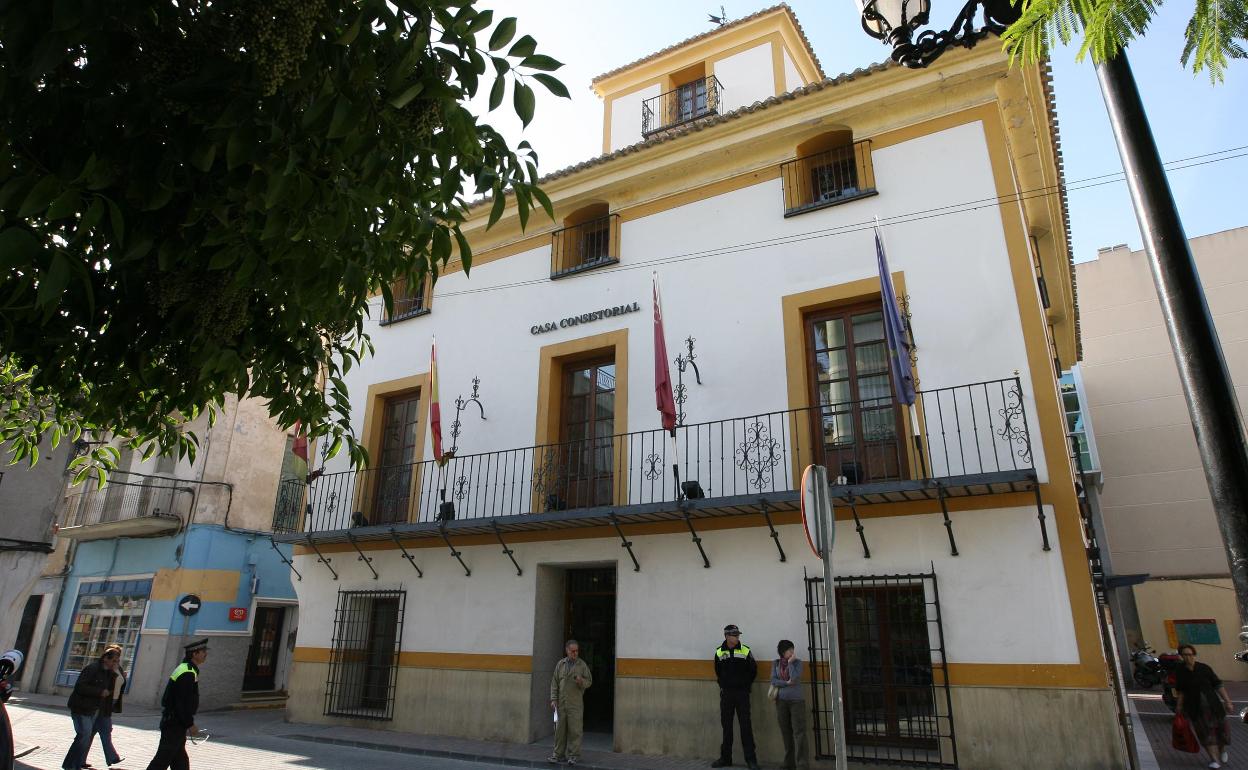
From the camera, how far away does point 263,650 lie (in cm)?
1722

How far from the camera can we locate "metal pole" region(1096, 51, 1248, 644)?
2008mm

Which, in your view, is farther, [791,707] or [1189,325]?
[791,707]

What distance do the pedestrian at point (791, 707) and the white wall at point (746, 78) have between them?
416 inches

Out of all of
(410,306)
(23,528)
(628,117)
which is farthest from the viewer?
(628,117)

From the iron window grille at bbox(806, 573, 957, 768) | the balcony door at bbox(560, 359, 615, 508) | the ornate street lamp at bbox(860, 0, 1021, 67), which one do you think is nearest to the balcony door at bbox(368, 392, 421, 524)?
the balcony door at bbox(560, 359, 615, 508)

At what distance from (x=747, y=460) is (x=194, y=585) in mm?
12638

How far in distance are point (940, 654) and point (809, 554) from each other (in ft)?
5.65

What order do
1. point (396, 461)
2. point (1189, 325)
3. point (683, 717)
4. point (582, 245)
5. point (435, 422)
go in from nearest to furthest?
1. point (1189, 325)
2. point (683, 717)
3. point (435, 422)
4. point (582, 245)
5. point (396, 461)

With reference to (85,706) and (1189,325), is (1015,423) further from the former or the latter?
(85,706)

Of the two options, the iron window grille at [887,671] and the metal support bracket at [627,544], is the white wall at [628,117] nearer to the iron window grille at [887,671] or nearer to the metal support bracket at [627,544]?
the metal support bracket at [627,544]

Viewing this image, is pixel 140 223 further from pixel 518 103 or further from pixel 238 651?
pixel 238 651

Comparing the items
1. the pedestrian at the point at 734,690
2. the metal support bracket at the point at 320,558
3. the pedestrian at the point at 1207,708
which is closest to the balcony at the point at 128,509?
the metal support bracket at the point at 320,558

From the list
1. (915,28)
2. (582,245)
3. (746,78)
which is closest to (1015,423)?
(915,28)

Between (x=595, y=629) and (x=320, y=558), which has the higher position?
(x=320, y=558)
